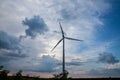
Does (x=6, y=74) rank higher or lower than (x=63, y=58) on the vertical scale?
lower

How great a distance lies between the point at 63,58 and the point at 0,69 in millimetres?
14226

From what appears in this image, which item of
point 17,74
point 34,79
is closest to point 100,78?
point 34,79

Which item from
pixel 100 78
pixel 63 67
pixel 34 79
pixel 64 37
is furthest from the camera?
pixel 100 78

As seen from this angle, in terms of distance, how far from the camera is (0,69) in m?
45.8

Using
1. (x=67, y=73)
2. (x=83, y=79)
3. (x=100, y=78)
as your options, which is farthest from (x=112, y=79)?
(x=67, y=73)

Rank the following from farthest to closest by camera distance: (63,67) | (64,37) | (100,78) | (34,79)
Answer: (100,78)
(34,79)
(64,37)
(63,67)

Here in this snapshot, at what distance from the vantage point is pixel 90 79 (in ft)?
214

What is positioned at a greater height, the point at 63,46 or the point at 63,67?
the point at 63,46

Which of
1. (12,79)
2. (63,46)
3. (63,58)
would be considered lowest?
(12,79)

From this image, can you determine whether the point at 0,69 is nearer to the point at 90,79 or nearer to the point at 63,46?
the point at 63,46

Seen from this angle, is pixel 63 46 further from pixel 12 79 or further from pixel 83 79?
pixel 83 79

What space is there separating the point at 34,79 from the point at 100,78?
2074 centimetres

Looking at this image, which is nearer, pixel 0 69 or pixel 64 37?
pixel 0 69

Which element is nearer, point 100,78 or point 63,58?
point 63,58
